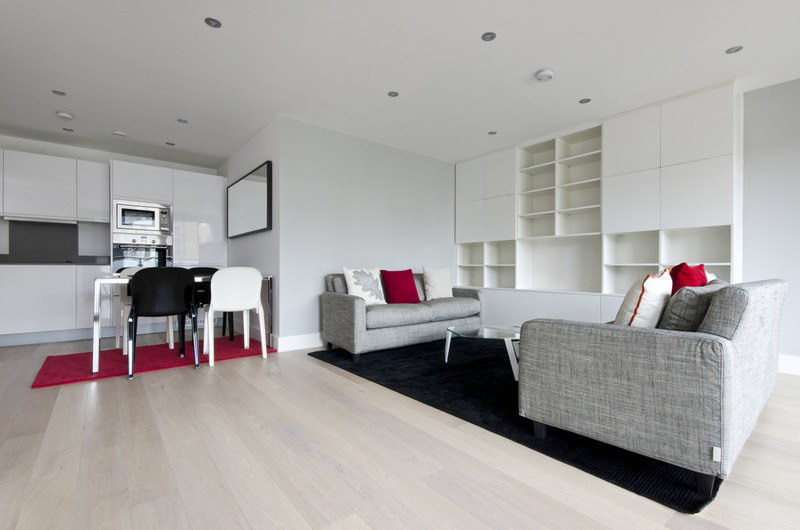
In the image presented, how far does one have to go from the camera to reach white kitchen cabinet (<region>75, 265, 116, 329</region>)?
171 inches

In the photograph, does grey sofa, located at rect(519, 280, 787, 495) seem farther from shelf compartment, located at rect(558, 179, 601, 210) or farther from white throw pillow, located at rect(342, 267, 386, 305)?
shelf compartment, located at rect(558, 179, 601, 210)

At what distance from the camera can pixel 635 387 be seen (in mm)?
1442

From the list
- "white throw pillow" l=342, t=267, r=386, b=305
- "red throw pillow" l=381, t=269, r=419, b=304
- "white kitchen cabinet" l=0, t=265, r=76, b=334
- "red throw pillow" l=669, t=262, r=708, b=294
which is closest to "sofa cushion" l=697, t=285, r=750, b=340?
"red throw pillow" l=669, t=262, r=708, b=294

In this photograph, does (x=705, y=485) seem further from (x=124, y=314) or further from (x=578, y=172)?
(x=124, y=314)

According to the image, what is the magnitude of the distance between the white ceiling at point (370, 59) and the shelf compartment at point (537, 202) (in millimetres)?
941

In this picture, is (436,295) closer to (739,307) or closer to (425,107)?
(425,107)

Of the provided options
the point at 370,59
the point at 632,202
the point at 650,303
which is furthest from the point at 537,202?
the point at 650,303

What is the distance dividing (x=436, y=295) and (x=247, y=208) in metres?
2.59

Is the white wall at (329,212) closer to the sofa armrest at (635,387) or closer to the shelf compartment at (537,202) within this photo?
the shelf compartment at (537,202)

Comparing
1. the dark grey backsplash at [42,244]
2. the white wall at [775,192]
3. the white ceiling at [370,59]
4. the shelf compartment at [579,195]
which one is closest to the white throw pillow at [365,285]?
the white ceiling at [370,59]

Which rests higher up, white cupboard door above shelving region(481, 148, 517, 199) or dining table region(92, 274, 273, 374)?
white cupboard door above shelving region(481, 148, 517, 199)

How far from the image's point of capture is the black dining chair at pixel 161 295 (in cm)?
293

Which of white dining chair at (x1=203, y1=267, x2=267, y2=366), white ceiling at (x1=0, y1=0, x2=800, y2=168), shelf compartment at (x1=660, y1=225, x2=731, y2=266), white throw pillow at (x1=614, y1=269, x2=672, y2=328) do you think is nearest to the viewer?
white throw pillow at (x1=614, y1=269, x2=672, y2=328)

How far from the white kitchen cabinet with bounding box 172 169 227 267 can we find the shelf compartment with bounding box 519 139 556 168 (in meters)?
4.22
